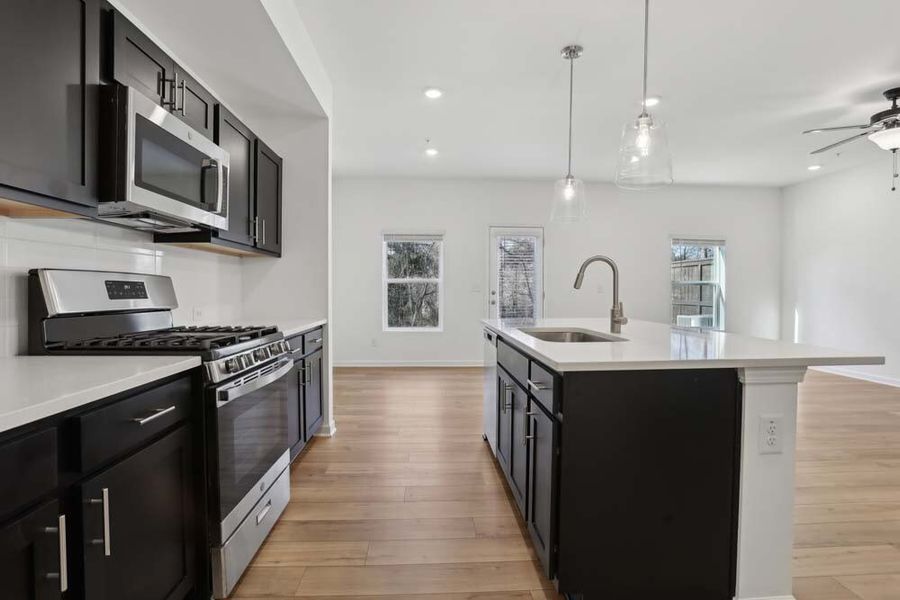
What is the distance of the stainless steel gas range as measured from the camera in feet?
5.10

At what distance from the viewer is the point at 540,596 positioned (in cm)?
162

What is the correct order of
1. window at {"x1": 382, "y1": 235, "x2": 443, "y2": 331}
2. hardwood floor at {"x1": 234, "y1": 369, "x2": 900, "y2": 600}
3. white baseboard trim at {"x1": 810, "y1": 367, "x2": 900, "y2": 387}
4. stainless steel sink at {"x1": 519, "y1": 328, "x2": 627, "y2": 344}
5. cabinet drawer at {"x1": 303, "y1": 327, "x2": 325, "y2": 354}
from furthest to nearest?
window at {"x1": 382, "y1": 235, "x2": 443, "y2": 331} < white baseboard trim at {"x1": 810, "y1": 367, "x2": 900, "y2": 387} < cabinet drawer at {"x1": 303, "y1": 327, "x2": 325, "y2": 354} < stainless steel sink at {"x1": 519, "y1": 328, "x2": 627, "y2": 344} < hardwood floor at {"x1": 234, "y1": 369, "x2": 900, "y2": 600}

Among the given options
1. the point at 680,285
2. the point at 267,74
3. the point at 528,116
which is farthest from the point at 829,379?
the point at 267,74

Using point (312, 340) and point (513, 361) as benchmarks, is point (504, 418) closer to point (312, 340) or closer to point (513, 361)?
point (513, 361)

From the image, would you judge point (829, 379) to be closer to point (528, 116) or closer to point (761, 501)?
point (528, 116)

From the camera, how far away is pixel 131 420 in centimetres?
119

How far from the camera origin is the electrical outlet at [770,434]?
1.51 metres

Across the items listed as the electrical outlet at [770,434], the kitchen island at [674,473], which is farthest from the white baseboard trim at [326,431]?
the electrical outlet at [770,434]

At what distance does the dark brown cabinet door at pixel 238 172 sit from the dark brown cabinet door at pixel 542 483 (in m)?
1.97

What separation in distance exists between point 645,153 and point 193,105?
7.38ft

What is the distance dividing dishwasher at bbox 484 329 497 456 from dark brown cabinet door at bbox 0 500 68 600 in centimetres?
212

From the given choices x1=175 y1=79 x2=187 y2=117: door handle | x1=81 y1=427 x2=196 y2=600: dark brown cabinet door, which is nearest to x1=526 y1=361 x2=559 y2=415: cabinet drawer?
x1=81 y1=427 x2=196 y2=600: dark brown cabinet door

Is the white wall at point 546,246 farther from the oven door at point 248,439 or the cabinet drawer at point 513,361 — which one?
the oven door at point 248,439

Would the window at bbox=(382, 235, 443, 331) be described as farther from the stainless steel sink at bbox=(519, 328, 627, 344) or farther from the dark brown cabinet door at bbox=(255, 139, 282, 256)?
the stainless steel sink at bbox=(519, 328, 627, 344)
